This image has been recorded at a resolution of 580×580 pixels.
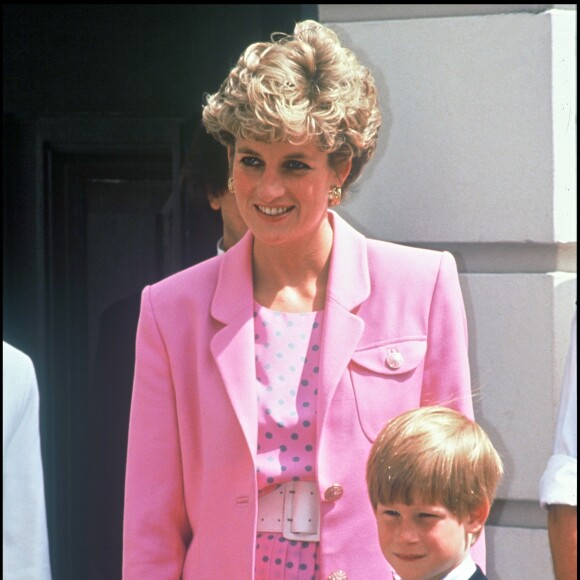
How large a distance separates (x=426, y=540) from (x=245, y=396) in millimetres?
537

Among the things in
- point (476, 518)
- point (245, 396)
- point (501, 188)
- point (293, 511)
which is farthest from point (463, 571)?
point (501, 188)

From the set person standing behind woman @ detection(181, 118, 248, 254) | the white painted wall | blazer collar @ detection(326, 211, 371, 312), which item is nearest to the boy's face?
blazer collar @ detection(326, 211, 371, 312)

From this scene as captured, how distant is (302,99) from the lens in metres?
2.71

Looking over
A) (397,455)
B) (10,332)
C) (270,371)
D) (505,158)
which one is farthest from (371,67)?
(10,332)

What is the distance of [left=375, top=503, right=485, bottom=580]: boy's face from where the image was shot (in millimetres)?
2340

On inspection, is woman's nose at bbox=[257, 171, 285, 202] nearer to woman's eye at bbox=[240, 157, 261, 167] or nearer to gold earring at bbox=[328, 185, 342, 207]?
woman's eye at bbox=[240, 157, 261, 167]

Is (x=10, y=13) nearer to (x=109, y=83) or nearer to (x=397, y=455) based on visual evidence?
(x=109, y=83)

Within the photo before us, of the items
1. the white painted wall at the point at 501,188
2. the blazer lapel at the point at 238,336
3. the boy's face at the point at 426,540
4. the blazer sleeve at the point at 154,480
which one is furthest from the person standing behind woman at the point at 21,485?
the white painted wall at the point at 501,188

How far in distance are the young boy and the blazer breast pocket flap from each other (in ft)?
0.94

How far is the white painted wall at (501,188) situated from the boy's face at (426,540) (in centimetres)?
107

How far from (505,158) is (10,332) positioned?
199cm

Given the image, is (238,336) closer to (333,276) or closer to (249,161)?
(333,276)

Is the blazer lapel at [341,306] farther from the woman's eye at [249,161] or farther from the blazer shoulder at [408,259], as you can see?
the woman's eye at [249,161]

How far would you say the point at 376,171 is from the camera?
3.51 m
